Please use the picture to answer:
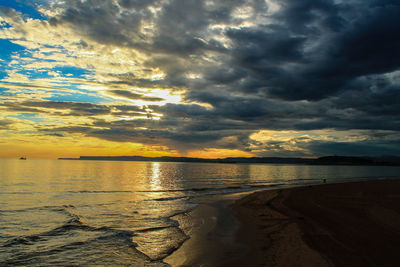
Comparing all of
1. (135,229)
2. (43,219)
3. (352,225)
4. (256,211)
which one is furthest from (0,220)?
(352,225)

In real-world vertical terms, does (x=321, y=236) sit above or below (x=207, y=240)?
above

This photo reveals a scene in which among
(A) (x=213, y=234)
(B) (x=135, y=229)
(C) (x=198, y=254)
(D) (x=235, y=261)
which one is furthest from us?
(B) (x=135, y=229)

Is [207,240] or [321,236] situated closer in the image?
[321,236]

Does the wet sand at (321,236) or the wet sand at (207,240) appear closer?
the wet sand at (321,236)

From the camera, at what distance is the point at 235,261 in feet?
33.8

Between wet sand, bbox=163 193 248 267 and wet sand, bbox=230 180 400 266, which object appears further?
wet sand, bbox=163 193 248 267

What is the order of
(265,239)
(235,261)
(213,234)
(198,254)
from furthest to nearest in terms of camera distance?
1. (213,234)
2. (265,239)
3. (198,254)
4. (235,261)

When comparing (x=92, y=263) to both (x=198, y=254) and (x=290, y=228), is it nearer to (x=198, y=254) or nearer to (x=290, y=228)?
(x=198, y=254)

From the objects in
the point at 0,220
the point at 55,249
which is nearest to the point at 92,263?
the point at 55,249

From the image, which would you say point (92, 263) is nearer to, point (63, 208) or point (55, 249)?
point (55, 249)

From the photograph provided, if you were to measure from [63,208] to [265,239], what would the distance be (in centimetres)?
1942

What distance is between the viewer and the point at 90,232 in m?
15.2

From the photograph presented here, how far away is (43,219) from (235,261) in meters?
15.9

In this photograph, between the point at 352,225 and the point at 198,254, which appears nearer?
the point at 198,254
